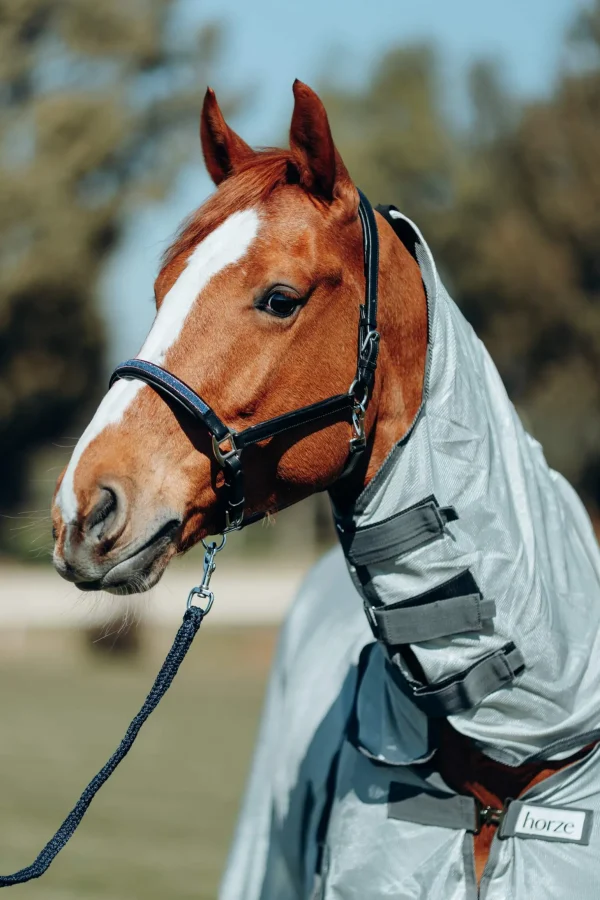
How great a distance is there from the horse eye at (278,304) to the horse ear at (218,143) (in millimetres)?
437

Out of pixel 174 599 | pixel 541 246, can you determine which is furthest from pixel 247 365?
pixel 541 246

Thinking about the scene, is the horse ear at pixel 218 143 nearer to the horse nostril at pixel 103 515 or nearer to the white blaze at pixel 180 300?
the white blaze at pixel 180 300

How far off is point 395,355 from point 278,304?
0.33 meters

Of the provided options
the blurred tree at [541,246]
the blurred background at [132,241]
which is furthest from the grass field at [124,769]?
the blurred tree at [541,246]

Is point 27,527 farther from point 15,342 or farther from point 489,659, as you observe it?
point 15,342

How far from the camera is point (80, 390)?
24203mm

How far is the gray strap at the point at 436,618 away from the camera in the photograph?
242 cm

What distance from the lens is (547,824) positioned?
2549 millimetres

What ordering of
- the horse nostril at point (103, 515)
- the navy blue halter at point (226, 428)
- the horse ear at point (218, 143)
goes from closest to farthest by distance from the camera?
the horse nostril at point (103, 515), the navy blue halter at point (226, 428), the horse ear at point (218, 143)

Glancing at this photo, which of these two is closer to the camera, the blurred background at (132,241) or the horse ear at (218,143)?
the horse ear at (218,143)

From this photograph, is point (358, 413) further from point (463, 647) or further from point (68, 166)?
point (68, 166)

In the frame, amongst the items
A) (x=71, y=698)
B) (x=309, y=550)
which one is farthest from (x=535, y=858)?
(x=309, y=550)

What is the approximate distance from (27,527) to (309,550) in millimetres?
25585

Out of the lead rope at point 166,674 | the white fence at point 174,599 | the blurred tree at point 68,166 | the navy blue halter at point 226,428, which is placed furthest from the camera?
the blurred tree at point 68,166
